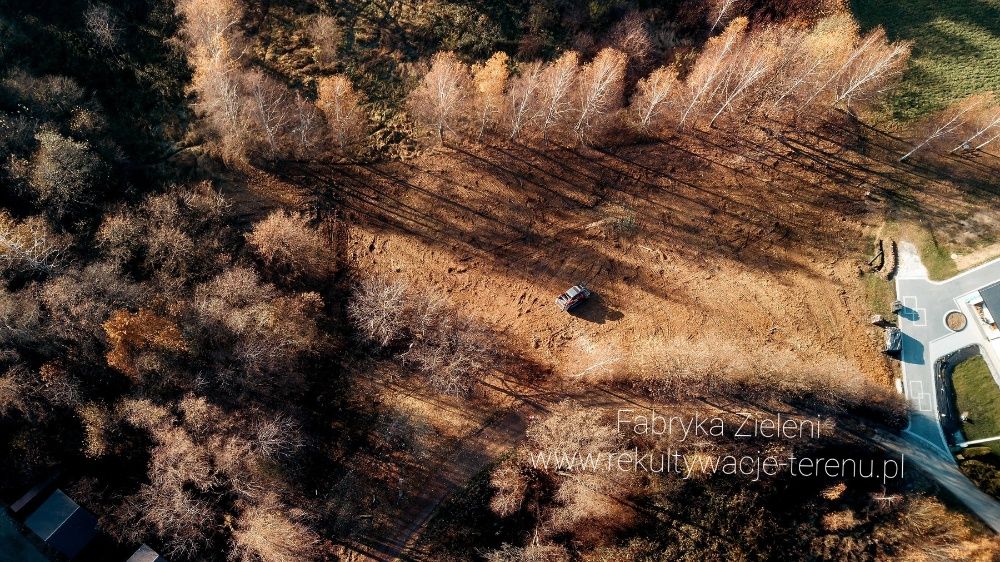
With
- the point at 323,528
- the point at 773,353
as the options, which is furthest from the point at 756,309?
the point at 323,528

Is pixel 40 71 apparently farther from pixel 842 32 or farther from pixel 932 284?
pixel 932 284

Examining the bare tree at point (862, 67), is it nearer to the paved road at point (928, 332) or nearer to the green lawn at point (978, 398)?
the paved road at point (928, 332)

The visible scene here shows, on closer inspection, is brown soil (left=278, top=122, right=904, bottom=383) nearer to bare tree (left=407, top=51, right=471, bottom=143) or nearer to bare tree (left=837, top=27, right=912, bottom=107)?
bare tree (left=407, top=51, right=471, bottom=143)

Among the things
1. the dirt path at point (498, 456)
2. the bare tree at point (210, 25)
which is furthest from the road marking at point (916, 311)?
the bare tree at point (210, 25)

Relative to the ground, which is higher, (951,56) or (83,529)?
(951,56)

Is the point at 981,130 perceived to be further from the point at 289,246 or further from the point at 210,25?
the point at 210,25

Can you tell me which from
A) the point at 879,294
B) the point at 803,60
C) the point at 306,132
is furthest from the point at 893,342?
the point at 306,132

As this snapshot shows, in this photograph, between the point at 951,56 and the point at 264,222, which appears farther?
the point at 951,56
